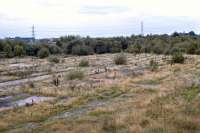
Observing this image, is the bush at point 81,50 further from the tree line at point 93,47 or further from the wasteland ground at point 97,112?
the wasteland ground at point 97,112

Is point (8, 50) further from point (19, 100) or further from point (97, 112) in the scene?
point (97, 112)

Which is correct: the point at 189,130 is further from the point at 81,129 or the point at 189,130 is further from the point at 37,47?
the point at 37,47

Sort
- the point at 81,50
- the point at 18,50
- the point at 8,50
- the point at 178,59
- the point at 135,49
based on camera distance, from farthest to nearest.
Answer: the point at 135,49
the point at 81,50
the point at 18,50
the point at 8,50
the point at 178,59

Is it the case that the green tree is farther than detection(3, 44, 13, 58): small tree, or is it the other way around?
detection(3, 44, 13, 58): small tree

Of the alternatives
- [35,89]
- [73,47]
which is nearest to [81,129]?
[35,89]

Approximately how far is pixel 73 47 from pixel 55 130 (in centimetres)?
9181

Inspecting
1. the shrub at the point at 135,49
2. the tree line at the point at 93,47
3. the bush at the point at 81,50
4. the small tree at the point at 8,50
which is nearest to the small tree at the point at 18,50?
the tree line at the point at 93,47

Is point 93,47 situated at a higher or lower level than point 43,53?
higher

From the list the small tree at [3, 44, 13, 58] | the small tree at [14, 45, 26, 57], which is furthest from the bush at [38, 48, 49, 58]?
the small tree at [3, 44, 13, 58]

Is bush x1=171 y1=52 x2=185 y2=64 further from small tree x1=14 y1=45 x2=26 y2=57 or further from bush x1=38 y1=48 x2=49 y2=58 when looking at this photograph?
small tree x1=14 y1=45 x2=26 y2=57

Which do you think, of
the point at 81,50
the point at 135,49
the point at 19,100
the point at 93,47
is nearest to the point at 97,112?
the point at 19,100

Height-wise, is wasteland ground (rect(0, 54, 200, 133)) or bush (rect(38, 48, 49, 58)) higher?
wasteland ground (rect(0, 54, 200, 133))

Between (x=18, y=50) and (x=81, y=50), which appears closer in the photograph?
(x=18, y=50)

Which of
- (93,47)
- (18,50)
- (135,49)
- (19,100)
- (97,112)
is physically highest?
(97,112)
